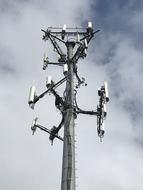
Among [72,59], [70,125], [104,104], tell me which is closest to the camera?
[70,125]

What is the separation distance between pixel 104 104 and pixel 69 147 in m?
4.27

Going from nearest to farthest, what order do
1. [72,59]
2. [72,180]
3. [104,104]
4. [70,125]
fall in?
[72,180]
[70,125]
[104,104]
[72,59]

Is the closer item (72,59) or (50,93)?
(50,93)

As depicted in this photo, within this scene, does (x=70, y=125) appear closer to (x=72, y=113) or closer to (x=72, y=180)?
(x=72, y=113)

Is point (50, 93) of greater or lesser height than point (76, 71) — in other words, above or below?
below

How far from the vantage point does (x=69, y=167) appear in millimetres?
26500

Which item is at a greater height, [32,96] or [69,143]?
[32,96]

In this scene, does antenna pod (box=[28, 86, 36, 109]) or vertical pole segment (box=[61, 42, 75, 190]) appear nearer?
vertical pole segment (box=[61, 42, 75, 190])

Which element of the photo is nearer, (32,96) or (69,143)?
(69,143)

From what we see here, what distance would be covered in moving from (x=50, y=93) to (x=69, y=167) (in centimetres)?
519

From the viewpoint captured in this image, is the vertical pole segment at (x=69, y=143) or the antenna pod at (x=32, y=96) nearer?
the vertical pole segment at (x=69, y=143)

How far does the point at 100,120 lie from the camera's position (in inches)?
1179

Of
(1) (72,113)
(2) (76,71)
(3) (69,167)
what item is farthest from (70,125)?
(2) (76,71)

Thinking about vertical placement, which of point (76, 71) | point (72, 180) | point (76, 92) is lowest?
point (72, 180)
